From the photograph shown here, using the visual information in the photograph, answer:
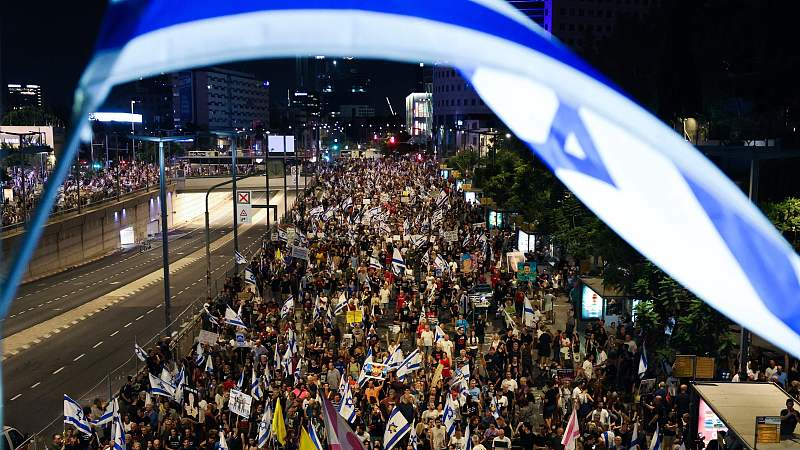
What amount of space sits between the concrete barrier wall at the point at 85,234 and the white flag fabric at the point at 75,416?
2803cm

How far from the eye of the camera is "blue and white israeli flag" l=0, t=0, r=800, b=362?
14.2 feet

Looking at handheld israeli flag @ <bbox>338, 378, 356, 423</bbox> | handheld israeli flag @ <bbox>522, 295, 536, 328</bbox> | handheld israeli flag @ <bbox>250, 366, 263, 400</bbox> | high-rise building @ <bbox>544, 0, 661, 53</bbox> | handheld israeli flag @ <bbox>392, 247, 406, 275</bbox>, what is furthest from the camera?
high-rise building @ <bbox>544, 0, 661, 53</bbox>

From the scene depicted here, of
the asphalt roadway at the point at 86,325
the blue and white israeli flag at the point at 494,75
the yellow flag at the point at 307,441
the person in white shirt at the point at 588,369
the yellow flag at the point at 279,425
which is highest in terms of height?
the blue and white israeli flag at the point at 494,75

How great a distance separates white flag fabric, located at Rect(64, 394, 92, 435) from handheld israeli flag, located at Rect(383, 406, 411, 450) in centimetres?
661

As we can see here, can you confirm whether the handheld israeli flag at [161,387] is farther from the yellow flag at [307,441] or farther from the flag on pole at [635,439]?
the flag on pole at [635,439]

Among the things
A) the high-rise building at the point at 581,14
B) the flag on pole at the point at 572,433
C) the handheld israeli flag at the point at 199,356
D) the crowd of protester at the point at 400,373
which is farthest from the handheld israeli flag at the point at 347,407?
the high-rise building at the point at 581,14

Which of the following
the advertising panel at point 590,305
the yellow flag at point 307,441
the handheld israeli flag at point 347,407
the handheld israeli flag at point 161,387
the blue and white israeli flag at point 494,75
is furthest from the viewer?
the advertising panel at point 590,305

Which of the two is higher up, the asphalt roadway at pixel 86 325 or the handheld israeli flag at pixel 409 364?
the handheld israeli flag at pixel 409 364

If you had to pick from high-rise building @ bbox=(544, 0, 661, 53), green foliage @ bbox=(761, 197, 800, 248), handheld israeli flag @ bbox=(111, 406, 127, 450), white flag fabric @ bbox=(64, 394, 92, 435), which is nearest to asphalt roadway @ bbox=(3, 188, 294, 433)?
white flag fabric @ bbox=(64, 394, 92, 435)

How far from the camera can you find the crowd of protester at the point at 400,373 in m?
16.1

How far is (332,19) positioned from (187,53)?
82cm

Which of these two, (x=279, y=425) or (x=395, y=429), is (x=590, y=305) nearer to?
(x=395, y=429)

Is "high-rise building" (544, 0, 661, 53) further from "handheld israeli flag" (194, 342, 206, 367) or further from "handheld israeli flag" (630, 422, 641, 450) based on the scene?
"handheld israeli flag" (630, 422, 641, 450)

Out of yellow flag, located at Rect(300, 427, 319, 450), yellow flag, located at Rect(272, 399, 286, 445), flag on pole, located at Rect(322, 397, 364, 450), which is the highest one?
A: flag on pole, located at Rect(322, 397, 364, 450)
